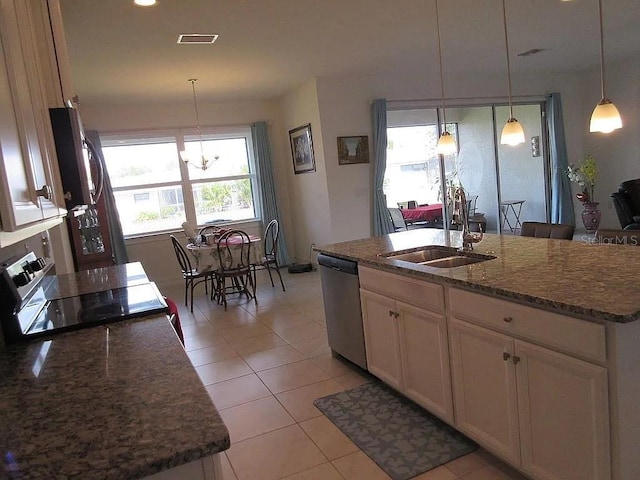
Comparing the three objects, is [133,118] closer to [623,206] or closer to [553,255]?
[553,255]

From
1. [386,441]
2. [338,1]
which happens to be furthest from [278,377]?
[338,1]

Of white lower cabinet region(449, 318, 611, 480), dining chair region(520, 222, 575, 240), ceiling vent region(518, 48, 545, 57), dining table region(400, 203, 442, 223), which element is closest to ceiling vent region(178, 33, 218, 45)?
dining chair region(520, 222, 575, 240)

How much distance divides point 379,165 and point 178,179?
2.99m

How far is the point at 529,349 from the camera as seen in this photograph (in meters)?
1.77

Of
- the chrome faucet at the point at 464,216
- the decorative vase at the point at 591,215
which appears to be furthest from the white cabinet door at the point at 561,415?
the decorative vase at the point at 591,215

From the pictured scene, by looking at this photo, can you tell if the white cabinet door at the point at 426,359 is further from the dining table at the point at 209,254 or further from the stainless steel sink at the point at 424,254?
the dining table at the point at 209,254

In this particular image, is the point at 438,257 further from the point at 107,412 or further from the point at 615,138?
the point at 615,138

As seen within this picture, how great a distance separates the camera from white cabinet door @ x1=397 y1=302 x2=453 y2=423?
7.45 feet

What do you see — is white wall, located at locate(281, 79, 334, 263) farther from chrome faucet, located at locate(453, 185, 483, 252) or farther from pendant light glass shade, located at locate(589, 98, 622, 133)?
pendant light glass shade, located at locate(589, 98, 622, 133)

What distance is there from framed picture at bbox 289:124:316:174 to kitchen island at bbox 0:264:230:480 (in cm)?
524

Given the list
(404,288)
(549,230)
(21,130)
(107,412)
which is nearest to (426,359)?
(404,288)

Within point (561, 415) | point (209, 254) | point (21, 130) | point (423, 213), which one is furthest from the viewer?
point (423, 213)

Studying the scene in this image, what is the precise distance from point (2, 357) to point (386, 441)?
1752 millimetres

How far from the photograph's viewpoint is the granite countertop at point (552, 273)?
1573 mm
